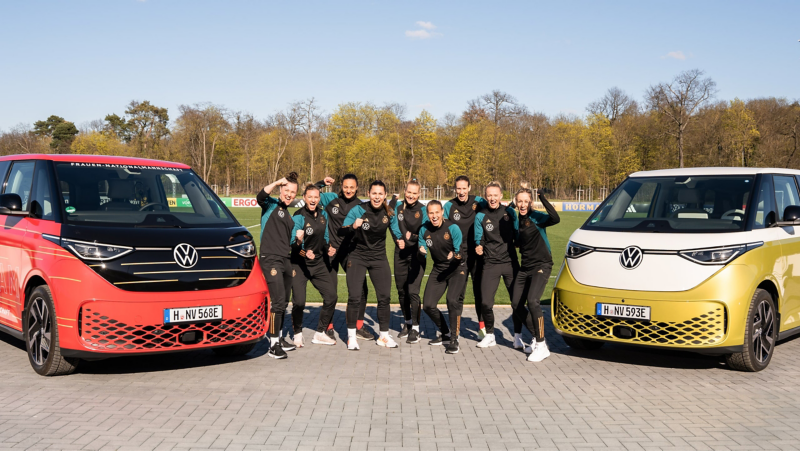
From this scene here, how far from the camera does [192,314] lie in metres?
→ 6.33

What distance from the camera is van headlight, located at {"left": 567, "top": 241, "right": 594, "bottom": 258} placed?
7.37 metres

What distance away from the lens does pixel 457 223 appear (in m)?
8.75

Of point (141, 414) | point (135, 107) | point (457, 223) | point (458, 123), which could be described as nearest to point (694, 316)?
point (457, 223)

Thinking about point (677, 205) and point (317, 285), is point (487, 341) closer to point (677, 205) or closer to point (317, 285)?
point (317, 285)

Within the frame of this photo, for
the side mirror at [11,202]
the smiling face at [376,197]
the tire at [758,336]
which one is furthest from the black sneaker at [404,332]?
the side mirror at [11,202]

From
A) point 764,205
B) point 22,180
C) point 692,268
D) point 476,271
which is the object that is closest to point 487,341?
point 476,271

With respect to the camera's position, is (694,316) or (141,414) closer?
(141,414)

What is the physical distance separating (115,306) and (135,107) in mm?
109758

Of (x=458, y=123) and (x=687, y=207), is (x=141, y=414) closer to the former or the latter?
(x=687, y=207)

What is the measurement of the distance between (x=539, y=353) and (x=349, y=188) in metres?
3.11

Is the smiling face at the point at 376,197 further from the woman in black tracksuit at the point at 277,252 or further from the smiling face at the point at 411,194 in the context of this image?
the woman in black tracksuit at the point at 277,252

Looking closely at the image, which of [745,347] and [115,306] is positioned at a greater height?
[115,306]

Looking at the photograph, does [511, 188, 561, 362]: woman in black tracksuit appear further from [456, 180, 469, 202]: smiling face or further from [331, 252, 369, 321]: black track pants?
[331, 252, 369, 321]: black track pants

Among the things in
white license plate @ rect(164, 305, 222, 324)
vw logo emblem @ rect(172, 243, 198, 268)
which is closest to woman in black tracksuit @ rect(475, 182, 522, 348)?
white license plate @ rect(164, 305, 222, 324)
